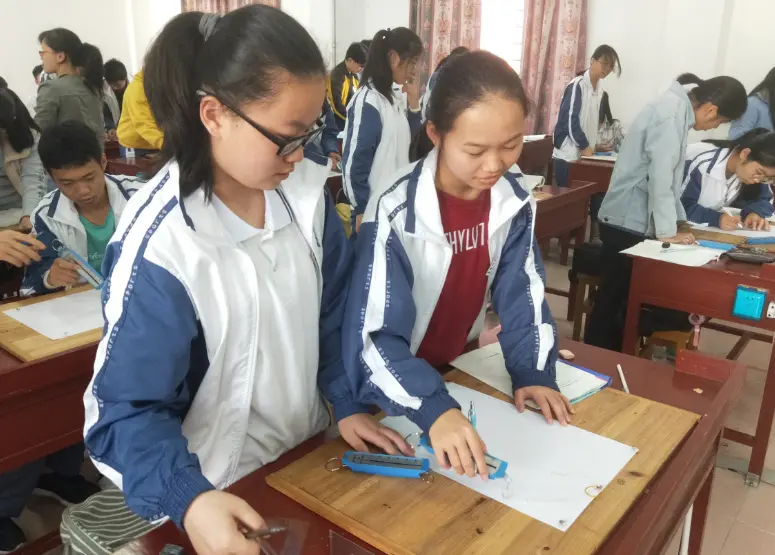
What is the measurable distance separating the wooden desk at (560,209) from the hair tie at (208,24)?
243 cm

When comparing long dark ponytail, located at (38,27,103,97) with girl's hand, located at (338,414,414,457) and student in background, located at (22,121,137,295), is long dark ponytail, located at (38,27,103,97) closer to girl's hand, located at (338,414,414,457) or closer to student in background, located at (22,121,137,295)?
student in background, located at (22,121,137,295)

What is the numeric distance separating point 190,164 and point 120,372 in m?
0.27

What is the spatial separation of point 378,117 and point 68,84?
166 cm

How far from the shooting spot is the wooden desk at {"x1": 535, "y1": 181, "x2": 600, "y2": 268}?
314 centimetres

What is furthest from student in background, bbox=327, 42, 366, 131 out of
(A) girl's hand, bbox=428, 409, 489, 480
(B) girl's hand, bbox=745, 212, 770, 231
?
(A) girl's hand, bbox=428, 409, 489, 480

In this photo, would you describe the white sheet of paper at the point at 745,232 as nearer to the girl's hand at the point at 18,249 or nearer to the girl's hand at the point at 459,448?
the girl's hand at the point at 459,448

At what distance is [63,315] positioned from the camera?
4.78 feet

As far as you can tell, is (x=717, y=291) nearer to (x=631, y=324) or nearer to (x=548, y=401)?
(x=631, y=324)

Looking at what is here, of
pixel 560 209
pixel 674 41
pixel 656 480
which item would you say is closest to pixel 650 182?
pixel 560 209

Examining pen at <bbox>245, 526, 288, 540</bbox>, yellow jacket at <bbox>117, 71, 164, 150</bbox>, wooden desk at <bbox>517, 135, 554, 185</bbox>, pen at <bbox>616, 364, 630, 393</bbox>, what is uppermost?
yellow jacket at <bbox>117, 71, 164, 150</bbox>

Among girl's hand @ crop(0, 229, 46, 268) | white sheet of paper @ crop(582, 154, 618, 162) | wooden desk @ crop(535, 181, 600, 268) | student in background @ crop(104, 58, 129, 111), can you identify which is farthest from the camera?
student in background @ crop(104, 58, 129, 111)

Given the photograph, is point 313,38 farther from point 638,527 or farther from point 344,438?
point 638,527

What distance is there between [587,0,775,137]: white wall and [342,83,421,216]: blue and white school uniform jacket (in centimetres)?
308

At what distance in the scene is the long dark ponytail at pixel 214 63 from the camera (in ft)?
2.48
